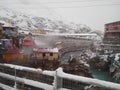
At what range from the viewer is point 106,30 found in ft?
264

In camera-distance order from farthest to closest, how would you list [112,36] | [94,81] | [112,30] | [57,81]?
[112,30] < [112,36] < [57,81] < [94,81]

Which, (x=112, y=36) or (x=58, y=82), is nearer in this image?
(x=58, y=82)

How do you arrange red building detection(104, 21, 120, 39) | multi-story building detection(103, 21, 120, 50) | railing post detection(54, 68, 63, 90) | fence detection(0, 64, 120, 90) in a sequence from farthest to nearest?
red building detection(104, 21, 120, 39), multi-story building detection(103, 21, 120, 50), railing post detection(54, 68, 63, 90), fence detection(0, 64, 120, 90)

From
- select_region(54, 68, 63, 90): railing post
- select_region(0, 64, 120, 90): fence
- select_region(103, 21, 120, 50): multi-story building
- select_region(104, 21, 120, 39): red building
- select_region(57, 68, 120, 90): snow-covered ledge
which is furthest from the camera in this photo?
select_region(104, 21, 120, 39): red building

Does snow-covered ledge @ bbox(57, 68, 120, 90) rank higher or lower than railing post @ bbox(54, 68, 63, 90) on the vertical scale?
higher

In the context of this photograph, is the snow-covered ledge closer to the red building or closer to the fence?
the fence

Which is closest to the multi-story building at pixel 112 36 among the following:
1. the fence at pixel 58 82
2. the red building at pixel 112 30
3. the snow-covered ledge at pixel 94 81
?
the red building at pixel 112 30

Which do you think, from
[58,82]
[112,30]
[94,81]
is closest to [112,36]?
[112,30]

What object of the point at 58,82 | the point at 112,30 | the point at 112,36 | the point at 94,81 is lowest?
the point at 112,36

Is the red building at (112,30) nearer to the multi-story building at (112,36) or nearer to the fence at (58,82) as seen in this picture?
the multi-story building at (112,36)

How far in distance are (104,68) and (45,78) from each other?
65.6 metres

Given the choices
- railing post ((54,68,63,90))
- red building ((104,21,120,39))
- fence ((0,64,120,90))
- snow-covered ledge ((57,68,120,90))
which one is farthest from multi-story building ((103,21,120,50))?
snow-covered ledge ((57,68,120,90))

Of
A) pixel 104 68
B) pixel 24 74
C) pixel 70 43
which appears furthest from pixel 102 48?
pixel 24 74

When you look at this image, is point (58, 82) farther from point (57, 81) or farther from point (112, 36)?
point (112, 36)
